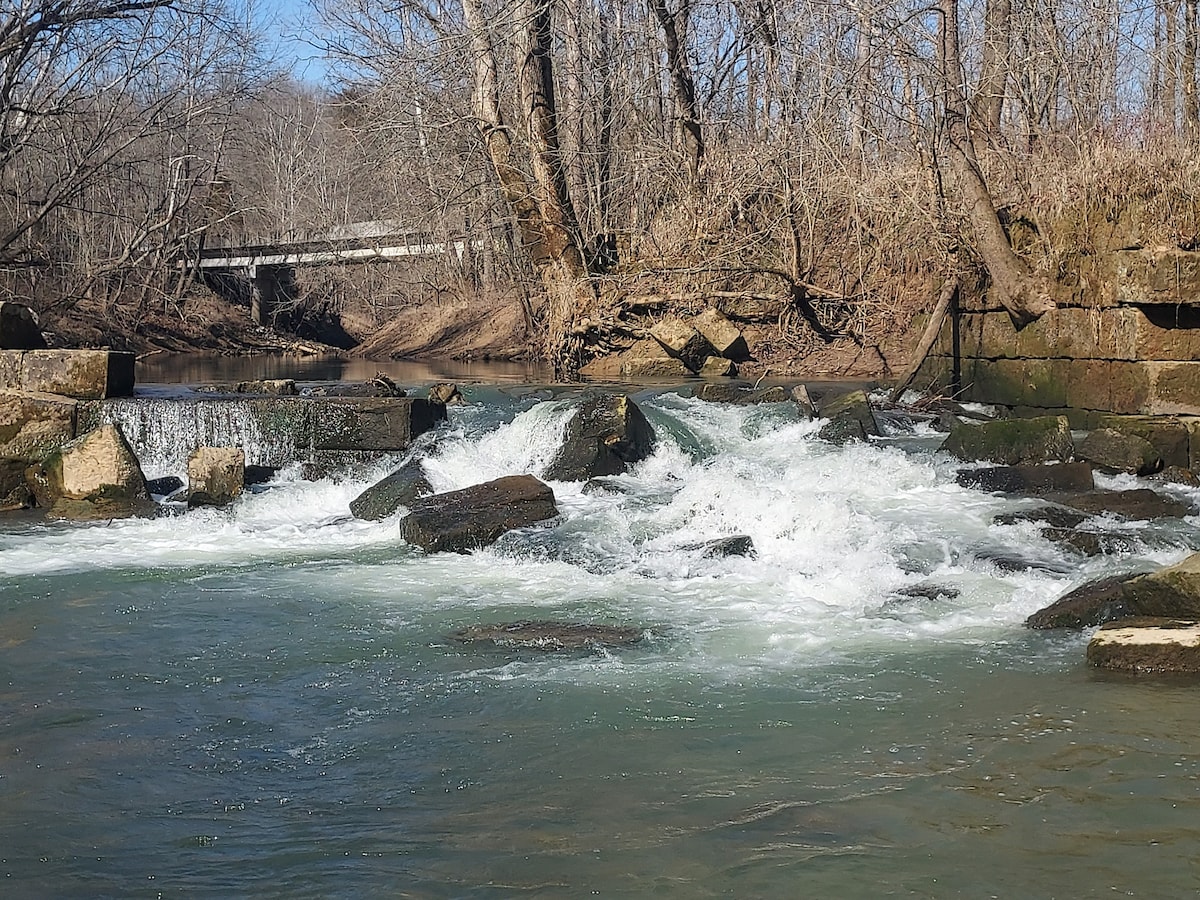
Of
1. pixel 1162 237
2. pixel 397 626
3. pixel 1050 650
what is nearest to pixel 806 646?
pixel 1050 650

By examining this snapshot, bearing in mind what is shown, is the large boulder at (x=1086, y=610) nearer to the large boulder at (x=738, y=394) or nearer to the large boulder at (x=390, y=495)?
the large boulder at (x=390, y=495)

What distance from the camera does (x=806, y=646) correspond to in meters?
6.51

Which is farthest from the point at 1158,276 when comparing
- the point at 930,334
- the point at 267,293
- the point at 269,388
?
the point at 267,293

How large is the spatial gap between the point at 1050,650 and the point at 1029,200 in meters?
8.67

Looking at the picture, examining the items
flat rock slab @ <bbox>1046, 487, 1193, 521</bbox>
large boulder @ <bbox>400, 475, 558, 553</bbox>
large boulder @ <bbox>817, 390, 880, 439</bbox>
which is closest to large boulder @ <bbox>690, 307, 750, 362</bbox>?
large boulder @ <bbox>817, 390, 880, 439</bbox>

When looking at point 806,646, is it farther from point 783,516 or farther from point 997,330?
point 997,330

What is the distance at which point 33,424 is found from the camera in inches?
488

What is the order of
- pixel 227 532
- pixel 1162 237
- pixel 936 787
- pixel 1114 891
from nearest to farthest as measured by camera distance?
pixel 1114 891, pixel 936 787, pixel 227 532, pixel 1162 237

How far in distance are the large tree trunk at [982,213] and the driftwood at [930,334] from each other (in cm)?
74

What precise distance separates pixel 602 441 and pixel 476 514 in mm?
2452

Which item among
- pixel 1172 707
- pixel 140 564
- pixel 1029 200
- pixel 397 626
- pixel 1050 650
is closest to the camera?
pixel 1172 707

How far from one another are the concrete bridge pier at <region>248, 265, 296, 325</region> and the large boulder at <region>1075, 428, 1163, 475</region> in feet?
93.4

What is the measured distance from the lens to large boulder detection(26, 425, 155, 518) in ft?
36.8

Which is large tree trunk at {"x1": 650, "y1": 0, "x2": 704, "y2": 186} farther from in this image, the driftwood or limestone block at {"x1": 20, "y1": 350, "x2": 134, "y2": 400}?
limestone block at {"x1": 20, "y1": 350, "x2": 134, "y2": 400}
